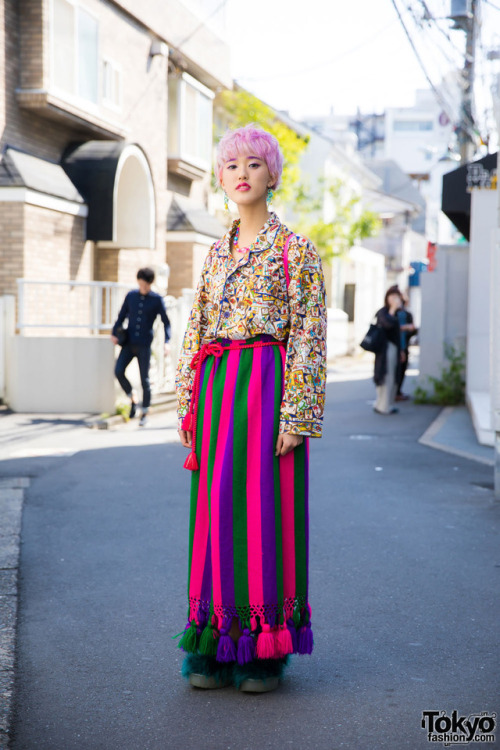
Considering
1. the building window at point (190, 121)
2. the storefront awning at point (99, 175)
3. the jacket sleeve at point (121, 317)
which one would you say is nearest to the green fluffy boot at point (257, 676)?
the jacket sleeve at point (121, 317)

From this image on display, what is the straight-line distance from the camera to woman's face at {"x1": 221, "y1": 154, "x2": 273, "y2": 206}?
3.64 m

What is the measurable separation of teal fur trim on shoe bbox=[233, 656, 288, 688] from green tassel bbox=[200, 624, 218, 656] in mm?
120

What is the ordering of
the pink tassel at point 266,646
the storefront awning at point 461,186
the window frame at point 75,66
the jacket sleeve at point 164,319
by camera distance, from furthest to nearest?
the window frame at point 75,66
the storefront awning at point 461,186
the jacket sleeve at point 164,319
the pink tassel at point 266,646

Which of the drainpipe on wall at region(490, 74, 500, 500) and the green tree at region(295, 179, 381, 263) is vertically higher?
the green tree at region(295, 179, 381, 263)

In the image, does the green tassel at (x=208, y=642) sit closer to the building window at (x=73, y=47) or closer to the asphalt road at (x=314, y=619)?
the asphalt road at (x=314, y=619)

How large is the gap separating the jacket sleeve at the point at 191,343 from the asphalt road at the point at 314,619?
43.3 inches

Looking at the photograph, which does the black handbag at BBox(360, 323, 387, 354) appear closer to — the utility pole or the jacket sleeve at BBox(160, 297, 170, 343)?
the jacket sleeve at BBox(160, 297, 170, 343)

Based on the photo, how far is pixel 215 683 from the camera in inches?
141

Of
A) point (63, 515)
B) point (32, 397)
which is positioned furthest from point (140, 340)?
point (63, 515)

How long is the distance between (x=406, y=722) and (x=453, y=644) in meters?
0.90

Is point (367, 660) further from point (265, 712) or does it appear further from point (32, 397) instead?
point (32, 397)

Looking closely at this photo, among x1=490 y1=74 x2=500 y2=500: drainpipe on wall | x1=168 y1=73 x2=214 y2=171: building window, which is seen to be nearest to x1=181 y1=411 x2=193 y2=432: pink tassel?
x1=490 y1=74 x2=500 y2=500: drainpipe on wall

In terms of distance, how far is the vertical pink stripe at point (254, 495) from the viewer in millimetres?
3496

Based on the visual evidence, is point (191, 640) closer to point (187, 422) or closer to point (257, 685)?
point (257, 685)
